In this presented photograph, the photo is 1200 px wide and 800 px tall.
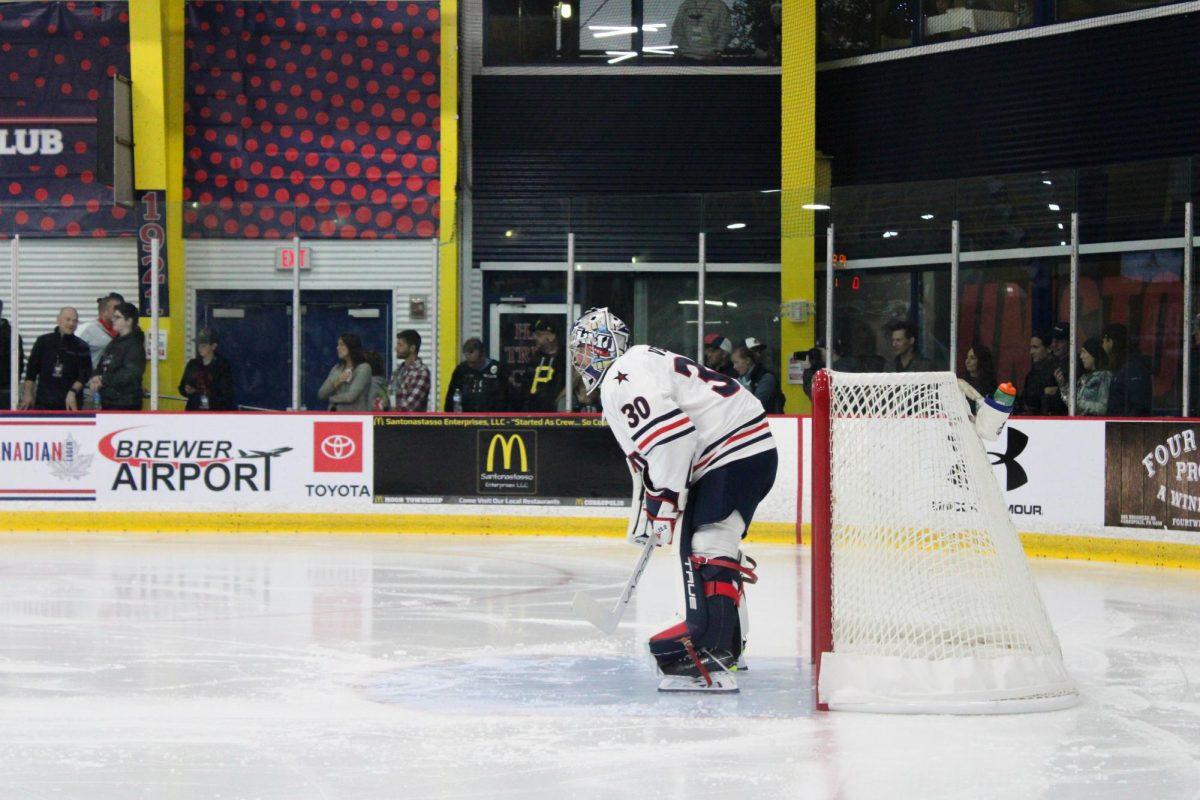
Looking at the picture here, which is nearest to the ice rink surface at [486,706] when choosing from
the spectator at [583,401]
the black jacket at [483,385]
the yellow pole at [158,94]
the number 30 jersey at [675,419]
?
the number 30 jersey at [675,419]

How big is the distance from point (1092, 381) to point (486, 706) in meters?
→ 5.91

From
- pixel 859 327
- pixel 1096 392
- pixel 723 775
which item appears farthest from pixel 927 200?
pixel 723 775

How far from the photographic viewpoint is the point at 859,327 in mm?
10727

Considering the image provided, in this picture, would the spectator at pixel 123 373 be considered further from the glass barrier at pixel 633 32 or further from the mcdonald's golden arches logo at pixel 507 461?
the glass barrier at pixel 633 32

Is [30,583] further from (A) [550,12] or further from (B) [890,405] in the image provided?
(A) [550,12]

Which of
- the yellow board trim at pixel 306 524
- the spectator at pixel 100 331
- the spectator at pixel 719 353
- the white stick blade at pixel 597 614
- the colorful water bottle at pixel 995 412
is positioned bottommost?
the yellow board trim at pixel 306 524

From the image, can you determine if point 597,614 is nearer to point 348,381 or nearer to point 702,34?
point 348,381

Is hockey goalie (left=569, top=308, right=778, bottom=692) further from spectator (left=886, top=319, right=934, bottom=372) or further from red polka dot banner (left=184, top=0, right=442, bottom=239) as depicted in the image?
red polka dot banner (left=184, top=0, right=442, bottom=239)

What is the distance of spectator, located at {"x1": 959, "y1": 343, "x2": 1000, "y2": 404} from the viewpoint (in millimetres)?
9758

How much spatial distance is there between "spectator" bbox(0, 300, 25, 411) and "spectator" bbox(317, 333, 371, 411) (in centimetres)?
220

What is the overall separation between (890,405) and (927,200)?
18.3 feet

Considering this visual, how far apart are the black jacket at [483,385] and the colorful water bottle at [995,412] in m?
6.29

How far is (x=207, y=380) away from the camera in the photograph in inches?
434

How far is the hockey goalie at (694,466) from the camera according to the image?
479 cm
